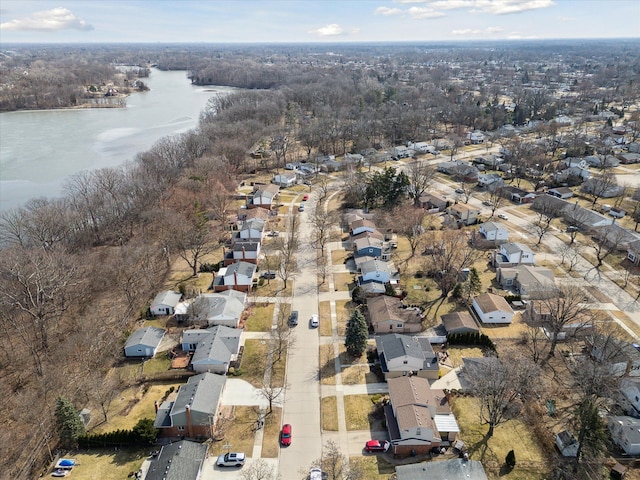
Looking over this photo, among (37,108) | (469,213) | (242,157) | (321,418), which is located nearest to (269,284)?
(321,418)

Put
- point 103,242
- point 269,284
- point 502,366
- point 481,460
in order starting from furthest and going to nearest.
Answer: point 103,242, point 269,284, point 502,366, point 481,460

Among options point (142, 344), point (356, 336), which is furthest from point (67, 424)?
point (356, 336)

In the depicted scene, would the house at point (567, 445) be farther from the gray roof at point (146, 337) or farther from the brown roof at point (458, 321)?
the gray roof at point (146, 337)

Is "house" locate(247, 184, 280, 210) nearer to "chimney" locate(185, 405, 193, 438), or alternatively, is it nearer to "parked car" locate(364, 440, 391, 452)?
"chimney" locate(185, 405, 193, 438)

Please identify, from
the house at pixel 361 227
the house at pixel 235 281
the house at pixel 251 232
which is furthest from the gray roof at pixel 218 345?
the house at pixel 361 227

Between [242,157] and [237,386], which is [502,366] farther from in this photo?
[242,157]

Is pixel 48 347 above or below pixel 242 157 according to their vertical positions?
below

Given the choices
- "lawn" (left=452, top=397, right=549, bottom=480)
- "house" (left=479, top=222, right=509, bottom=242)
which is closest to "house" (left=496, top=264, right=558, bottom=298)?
"house" (left=479, top=222, right=509, bottom=242)
